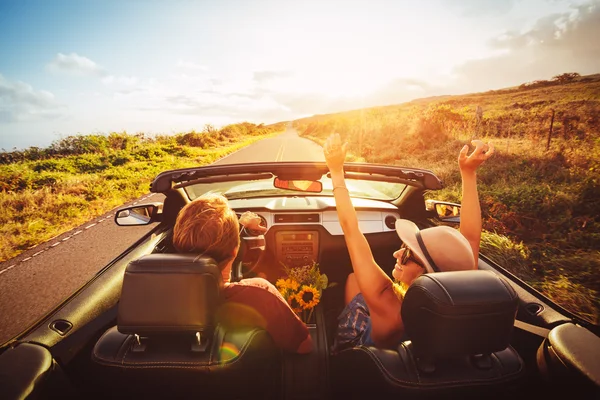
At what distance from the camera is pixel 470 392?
4.85 feet

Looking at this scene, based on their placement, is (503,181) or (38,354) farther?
(503,181)

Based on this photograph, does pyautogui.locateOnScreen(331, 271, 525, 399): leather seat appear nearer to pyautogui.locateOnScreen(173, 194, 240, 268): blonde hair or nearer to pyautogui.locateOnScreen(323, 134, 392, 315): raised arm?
pyautogui.locateOnScreen(323, 134, 392, 315): raised arm

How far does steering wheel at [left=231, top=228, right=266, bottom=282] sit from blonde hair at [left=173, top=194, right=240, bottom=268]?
129 centimetres

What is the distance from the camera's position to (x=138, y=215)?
3.38 metres

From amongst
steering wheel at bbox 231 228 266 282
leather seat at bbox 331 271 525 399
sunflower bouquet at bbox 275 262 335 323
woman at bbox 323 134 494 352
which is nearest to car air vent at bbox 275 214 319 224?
steering wheel at bbox 231 228 266 282

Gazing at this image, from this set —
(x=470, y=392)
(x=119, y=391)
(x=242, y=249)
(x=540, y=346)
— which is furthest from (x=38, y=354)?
(x=540, y=346)

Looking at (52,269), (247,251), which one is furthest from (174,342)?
(52,269)

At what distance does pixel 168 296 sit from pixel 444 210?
9.24 feet

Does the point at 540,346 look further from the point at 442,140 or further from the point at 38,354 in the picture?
the point at 442,140

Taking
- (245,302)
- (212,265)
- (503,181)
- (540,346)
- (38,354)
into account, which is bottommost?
(503,181)

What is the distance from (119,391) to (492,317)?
1.71 metres

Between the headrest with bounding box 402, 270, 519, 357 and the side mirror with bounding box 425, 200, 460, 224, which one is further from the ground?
the headrest with bounding box 402, 270, 519, 357

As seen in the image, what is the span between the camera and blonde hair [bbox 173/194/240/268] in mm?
1694

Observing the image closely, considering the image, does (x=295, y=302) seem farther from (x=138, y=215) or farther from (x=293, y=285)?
(x=138, y=215)
